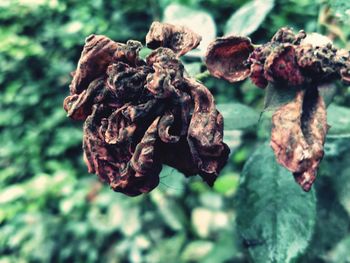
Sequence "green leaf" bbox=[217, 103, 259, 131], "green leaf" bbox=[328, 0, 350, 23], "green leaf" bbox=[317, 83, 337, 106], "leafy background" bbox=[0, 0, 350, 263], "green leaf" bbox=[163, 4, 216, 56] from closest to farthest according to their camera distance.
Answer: "green leaf" bbox=[317, 83, 337, 106], "green leaf" bbox=[328, 0, 350, 23], "green leaf" bbox=[217, 103, 259, 131], "green leaf" bbox=[163, 4, 216, 56], "leafy background" bbox=[0, 0, 350, 263]

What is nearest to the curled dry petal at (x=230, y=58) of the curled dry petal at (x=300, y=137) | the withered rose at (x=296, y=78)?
the withered rose at (x=296, y=78)

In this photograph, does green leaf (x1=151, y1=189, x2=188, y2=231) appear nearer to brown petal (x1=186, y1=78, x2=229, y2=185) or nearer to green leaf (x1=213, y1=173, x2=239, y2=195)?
green leaf (x1=213, y1=173, x2=239, y2=195)

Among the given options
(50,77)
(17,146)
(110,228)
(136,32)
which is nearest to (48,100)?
(50,77)

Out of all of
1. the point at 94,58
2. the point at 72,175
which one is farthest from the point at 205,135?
the point at 72,175

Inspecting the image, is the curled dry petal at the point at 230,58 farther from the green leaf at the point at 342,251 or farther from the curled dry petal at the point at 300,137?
the green leaf at the point at 342,251

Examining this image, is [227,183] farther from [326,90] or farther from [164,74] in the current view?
[164,74]

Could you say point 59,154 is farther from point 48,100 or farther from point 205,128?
point 205,128

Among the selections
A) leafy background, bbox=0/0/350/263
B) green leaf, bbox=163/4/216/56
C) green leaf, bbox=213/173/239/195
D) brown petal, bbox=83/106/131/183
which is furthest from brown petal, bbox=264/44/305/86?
green leaf, bbox=213/173/239/195
